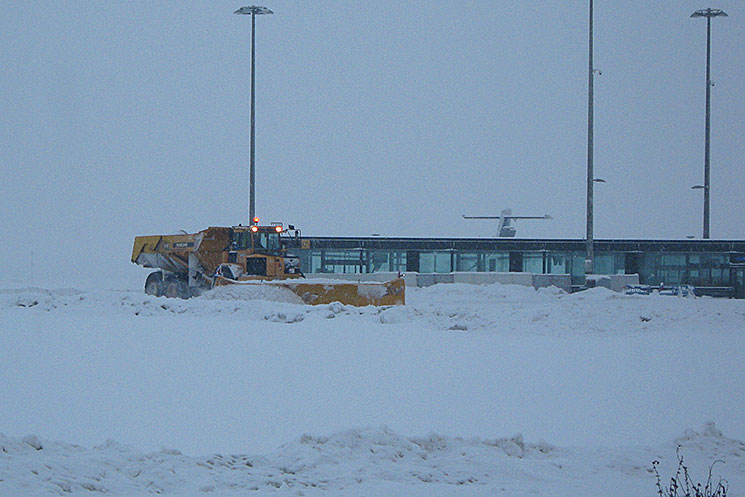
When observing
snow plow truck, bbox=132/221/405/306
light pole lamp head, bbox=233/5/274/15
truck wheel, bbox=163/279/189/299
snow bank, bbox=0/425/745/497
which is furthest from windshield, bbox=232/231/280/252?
snow bank, bbox=0/425/745/497

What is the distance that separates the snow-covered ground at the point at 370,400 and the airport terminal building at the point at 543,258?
20043mm

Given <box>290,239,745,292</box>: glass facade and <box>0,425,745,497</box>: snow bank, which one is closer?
<box>0,425,745,497</box>: snow bank

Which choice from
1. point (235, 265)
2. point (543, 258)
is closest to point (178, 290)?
point (235, 265)

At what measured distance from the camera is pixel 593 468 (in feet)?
23.7

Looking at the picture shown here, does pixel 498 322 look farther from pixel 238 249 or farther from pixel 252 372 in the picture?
pixel 238 249

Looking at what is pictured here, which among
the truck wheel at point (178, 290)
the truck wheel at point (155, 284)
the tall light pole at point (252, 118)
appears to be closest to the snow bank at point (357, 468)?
the truck wheel at point (178, 290)

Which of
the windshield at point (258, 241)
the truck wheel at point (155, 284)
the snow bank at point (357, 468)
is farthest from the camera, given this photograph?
the truck wheel at point (155, 284)

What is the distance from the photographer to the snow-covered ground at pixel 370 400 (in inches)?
265

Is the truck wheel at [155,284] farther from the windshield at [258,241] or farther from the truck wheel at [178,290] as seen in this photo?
the windshield at [258,241]

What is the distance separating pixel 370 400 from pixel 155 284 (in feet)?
69.0

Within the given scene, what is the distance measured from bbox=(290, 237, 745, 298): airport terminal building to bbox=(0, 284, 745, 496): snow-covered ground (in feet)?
65.8

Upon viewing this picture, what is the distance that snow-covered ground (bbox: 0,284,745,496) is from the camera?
6.74 metres

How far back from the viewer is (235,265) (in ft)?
86.3

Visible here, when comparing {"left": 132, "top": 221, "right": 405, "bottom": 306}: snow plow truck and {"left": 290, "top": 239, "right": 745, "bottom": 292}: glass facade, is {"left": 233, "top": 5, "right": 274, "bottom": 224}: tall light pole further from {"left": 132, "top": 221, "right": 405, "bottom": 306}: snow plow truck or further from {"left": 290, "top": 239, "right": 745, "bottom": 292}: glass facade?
{"left": 132, "top": 221, "right": 405, "bottom": 306}: snow plow truck
